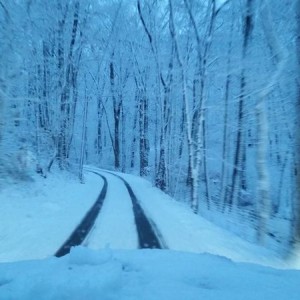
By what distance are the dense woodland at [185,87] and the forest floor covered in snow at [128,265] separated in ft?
7.78

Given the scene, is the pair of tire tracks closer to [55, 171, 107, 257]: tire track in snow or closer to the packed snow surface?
[55, 171, 107, 257]: tire track in snow

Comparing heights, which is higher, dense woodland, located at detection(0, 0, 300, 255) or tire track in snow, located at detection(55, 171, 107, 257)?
dense woodland, located at detection(0, 0, 300, 255)

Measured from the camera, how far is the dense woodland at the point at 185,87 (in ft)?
35.2

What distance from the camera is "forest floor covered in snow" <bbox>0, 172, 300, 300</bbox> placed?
3715mm

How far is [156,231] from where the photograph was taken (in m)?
9.91

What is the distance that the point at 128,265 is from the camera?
16.2ft

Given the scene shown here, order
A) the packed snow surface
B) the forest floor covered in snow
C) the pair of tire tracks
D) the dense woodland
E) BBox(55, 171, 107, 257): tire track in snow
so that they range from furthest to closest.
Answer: the dense woodland → the pair of tire tracks → BBox(55, 171, 107, 257): tire track in snow → the forest floor covered in snow → the packed snow surface

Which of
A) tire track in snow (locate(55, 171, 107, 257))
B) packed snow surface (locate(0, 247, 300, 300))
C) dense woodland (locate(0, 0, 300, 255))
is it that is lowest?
tire track in snow (locate(55, 171, 107, 257))

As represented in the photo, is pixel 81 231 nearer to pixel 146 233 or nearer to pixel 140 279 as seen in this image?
pixel 146 233

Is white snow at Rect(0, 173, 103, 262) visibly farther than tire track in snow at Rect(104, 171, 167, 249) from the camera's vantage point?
No

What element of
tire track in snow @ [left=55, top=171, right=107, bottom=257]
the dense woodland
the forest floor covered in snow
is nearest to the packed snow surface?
the forest floor covered in snow

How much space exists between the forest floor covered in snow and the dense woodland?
237 cm

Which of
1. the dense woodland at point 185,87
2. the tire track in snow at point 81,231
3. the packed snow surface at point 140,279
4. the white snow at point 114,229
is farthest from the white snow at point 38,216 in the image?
the packed snow surface at point 140,279

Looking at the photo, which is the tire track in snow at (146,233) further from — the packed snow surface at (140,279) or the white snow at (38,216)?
the packed snow surface at (140,279)
